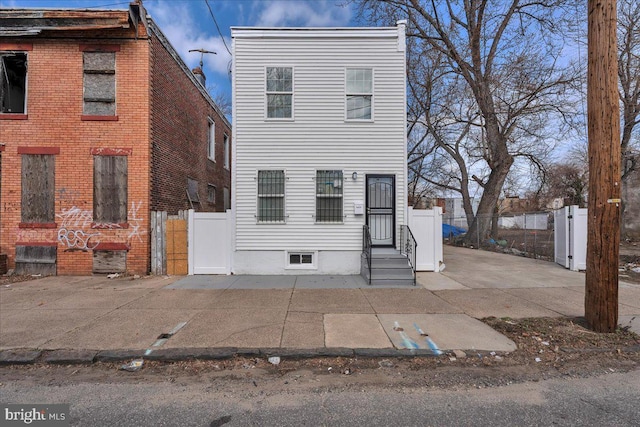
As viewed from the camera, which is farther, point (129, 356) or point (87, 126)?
point (87, 126)

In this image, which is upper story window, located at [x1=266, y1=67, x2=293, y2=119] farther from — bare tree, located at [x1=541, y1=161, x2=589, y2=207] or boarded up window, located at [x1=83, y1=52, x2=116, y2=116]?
bare tree, located at [x1=541, y1=161, x2=589, y2=207]

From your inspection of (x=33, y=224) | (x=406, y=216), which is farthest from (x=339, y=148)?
(x=33, y=224)

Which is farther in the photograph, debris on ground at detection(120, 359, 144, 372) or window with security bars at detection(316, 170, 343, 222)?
window with security bars at detection(316, 170, 343, 222)

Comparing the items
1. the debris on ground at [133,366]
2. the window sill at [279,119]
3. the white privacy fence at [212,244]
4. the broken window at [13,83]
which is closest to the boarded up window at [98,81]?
the broken window at [13,83]

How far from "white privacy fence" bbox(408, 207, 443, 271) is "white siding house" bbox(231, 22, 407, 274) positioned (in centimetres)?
59

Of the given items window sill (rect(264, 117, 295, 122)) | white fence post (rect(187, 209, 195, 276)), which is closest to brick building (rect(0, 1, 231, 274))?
white fence post (rect(187, 209, 195, 276))

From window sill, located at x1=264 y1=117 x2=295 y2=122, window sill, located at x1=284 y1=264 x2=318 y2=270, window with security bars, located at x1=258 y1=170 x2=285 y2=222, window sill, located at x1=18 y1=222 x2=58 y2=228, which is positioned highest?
window sill, located at x1=264 y1=117 x2=295 y2=122

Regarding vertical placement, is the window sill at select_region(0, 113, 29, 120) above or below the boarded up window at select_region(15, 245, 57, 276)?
above

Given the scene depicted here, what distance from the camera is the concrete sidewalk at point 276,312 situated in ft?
Answer: 14.0

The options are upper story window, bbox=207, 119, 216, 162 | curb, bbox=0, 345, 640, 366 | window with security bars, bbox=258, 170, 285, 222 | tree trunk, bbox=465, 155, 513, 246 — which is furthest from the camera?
tree trunk, bbox=465, 155, 513, 246

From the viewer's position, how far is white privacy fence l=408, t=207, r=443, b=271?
9288 millimetres

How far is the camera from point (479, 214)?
1617 cm

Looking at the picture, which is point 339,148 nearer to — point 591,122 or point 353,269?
point 353,269

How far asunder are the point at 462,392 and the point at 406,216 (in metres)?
6.15
